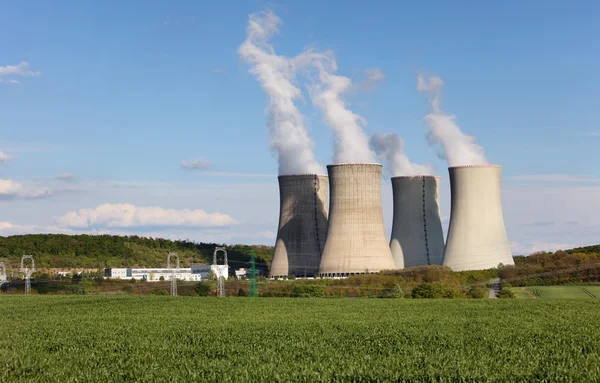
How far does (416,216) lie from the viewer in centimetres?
4056

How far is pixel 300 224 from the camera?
136 feet

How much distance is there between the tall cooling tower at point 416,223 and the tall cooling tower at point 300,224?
391cm

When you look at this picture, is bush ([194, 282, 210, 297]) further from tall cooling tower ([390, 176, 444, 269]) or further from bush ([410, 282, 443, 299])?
bush ([410, 282, 443, 299])

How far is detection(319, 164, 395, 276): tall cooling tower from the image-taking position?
3591cm

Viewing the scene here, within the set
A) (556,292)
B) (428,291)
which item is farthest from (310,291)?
(556,292)

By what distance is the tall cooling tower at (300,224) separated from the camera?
135 feet

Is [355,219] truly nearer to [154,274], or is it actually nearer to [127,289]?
[127,289]

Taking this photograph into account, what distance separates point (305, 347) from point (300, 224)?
1183 inches

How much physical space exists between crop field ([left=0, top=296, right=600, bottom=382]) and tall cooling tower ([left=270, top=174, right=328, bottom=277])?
21894mm

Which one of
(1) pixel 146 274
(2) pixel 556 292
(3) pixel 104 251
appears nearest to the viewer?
(2) pixel 556 292

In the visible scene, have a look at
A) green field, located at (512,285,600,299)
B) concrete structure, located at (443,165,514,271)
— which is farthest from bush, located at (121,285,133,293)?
green field, located at (512,285,600,299)

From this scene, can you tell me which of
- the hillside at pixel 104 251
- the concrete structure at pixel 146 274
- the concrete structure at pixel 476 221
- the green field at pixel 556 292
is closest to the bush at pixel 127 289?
the concrete structure at pixel 146 274

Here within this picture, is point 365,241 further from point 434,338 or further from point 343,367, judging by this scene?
point 343,367

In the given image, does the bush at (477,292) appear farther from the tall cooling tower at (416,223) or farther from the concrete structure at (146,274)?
the concrete structure at (146,274)
